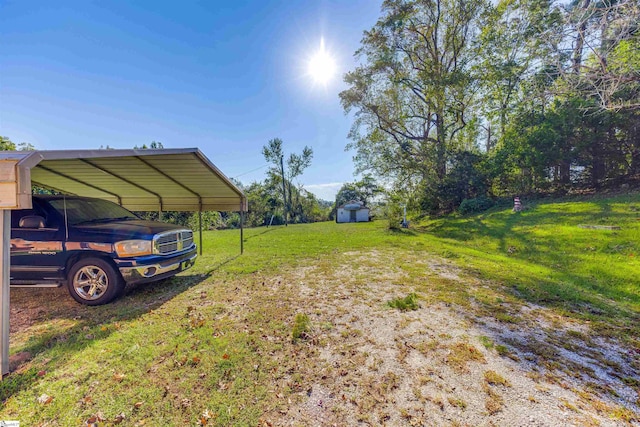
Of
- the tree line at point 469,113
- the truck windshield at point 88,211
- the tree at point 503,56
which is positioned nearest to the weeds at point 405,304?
the truck windshield at point 88,211

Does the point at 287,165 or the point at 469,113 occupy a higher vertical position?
the point at 469,113

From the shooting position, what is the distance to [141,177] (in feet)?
19.2

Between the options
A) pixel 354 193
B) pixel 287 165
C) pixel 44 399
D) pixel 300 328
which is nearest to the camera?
pixel 44 399

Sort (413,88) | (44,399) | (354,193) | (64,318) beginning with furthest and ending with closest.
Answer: (354,193) → (413,88) → (64,318) → (44,399)

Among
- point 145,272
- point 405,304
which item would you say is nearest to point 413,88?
point 405,304

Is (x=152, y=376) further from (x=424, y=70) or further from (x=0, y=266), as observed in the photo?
(x=424, y=70)

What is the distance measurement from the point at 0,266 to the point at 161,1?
9.63 m

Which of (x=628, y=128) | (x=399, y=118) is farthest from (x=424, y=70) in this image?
(x=628, y=128)

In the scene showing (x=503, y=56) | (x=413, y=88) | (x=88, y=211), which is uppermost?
(x=503, y=56)

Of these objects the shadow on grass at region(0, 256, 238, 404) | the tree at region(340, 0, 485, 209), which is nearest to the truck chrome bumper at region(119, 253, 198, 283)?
the shadow on grass at region(0, 256, 238, 404)

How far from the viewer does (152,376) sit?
7.48 ft

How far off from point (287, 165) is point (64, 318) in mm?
31118

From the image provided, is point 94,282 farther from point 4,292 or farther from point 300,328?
point 300,328

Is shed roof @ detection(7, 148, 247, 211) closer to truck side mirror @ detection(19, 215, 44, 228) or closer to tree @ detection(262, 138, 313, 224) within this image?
truck side mirror @ detection(19, 215, 44, 228)
